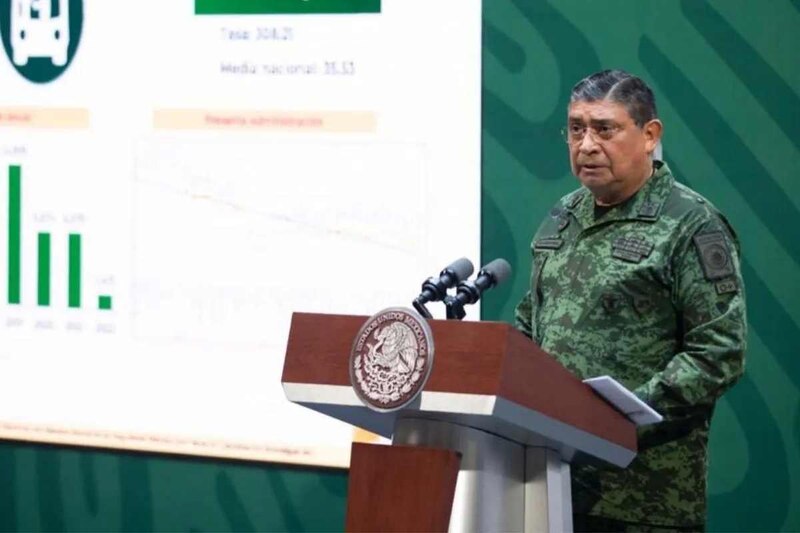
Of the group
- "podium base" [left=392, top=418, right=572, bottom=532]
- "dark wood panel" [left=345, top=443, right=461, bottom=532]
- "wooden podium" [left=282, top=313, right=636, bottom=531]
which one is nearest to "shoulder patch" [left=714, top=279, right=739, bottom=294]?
"wooden podium" [left=282, top=313, right=636, bottom=531]

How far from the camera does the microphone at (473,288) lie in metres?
2.34

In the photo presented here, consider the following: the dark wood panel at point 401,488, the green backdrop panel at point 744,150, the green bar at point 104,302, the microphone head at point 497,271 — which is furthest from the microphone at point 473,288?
the green bar at point 104,302

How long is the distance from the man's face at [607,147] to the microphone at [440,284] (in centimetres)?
33

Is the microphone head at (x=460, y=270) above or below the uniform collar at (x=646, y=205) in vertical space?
below

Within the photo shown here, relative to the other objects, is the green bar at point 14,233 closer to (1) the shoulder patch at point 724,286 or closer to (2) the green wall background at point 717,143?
Result: (2) the green wall background at point 717,143

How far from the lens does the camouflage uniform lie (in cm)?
250

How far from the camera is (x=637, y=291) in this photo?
258cm

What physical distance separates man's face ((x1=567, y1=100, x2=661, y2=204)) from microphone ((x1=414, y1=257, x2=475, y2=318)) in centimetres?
33

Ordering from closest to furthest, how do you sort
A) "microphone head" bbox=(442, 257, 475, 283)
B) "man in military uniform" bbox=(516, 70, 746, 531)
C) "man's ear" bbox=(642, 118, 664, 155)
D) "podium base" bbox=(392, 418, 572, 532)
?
"podium base" bbox=(392, 418, 572, 532) → "microphone head" bbox=(442, 257, 475, 283) → "man in military uniform" bbox=(516, 70, 746, 531) → "man's ear" bbox=(642, 118, 664, 155)

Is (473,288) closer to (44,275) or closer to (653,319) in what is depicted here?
(653,319)

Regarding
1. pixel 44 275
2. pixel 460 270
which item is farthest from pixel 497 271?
pixel 44 275

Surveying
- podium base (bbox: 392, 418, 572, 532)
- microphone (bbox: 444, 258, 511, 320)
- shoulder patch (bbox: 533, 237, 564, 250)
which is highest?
shoulder patch (bbox: 533, 237, 564, 250)

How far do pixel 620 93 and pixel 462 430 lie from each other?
0.76 meters

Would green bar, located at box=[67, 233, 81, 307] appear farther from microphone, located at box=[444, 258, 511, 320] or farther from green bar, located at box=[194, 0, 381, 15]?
microphone, located at box=[444, 258, 511, 320]
